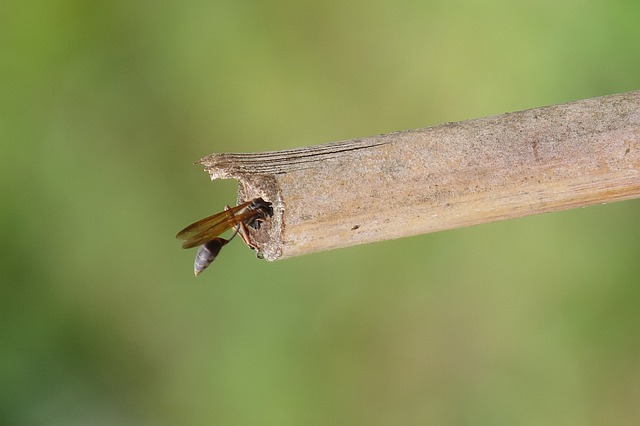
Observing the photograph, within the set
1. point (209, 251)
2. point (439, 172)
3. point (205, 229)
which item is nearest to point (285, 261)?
point (209, 251)

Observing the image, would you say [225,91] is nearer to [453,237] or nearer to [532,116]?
[453,237]

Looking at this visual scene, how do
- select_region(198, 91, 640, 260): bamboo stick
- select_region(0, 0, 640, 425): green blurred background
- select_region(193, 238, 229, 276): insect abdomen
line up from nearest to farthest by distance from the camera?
select_region(198, 91, 640, 260): bamboo stick
select_region(193, 238, 229, 276): insect abdomen
select_region(0, 0, 640, 425): green blurred background

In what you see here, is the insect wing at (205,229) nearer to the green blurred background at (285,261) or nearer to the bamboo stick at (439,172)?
the bamboo stick at (439,172)

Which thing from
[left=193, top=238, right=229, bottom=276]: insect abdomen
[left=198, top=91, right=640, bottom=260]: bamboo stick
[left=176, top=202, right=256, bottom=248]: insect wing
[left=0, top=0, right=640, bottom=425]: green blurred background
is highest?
[left=0, top=0, right=640, bottom=425]: green blurred background

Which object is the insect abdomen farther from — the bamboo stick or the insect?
the bamboo stick

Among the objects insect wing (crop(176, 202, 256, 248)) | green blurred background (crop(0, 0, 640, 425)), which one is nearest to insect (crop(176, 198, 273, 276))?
insect wing (crop(176, 202, 256, 248))

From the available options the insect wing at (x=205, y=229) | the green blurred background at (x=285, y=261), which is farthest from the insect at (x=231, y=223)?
the green blurred background at (x=285, y=261)
